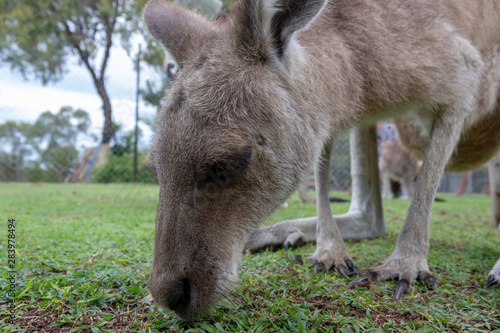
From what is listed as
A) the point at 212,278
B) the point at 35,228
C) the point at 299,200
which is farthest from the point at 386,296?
the point at 299,200

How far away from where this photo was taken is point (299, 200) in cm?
639

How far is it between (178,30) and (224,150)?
2.89 ft

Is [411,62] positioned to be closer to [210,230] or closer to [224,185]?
[224,185]

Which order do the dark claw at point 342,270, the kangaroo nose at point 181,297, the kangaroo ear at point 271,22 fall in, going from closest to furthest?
the kangaroo nose at point 181,297, the kangaroo ear at point 271,22, the dark claw at point 342,270

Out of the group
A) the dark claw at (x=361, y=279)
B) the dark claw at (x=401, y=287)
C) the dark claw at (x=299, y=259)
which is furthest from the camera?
the dark claw at (x=299, y=259)

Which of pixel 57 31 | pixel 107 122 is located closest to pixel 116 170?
pixel 107 122

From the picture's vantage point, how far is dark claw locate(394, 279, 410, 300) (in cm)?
167

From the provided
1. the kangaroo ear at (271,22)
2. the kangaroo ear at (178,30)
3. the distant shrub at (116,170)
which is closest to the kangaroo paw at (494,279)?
the kangaroo ear at (271,22)

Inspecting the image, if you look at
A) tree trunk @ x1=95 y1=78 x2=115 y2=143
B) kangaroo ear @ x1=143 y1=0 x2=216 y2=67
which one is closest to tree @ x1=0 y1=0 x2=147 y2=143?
tree trunk @ x1=95 y1=78 x2=115 y2=143

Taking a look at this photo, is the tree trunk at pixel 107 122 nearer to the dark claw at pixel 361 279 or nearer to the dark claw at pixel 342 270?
the dark claw at pixel 342 270

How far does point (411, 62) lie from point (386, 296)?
1.22m

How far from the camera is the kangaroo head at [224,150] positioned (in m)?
1.31

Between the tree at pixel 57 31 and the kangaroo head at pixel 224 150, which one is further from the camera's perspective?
the tree at pixel 57 31

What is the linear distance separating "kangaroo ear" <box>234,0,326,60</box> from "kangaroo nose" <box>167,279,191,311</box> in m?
0.97
